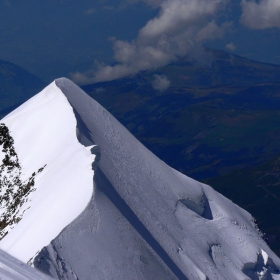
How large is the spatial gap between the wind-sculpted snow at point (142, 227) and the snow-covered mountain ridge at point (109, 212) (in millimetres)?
73

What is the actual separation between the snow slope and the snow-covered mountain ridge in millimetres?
90

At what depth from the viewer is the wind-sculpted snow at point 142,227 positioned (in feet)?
85.5

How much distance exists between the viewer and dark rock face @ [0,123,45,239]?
33938 mm

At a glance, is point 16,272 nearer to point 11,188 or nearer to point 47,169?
point 47,169

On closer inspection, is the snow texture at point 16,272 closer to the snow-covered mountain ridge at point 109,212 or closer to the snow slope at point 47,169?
the snow-covered mountain ridge at point 109,212

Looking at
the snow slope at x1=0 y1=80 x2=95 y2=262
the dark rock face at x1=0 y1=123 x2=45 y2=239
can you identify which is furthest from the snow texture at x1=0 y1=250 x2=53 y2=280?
the dark rock face at x1=0 y1=123 x2=45 y2=239

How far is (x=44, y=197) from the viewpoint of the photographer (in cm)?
3200

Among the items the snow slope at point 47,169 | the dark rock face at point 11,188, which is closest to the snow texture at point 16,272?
the snow slope at point 47,169

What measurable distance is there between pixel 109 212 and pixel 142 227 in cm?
417

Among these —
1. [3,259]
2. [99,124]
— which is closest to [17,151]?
[99,124]

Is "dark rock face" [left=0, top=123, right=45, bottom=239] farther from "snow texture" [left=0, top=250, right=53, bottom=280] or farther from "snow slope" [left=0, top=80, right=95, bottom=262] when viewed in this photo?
"snow texture" [left=0, top=250, right=53, bottom=280]

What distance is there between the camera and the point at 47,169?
119ft

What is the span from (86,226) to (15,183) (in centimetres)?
1305

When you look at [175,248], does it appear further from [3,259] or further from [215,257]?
[3,259]
